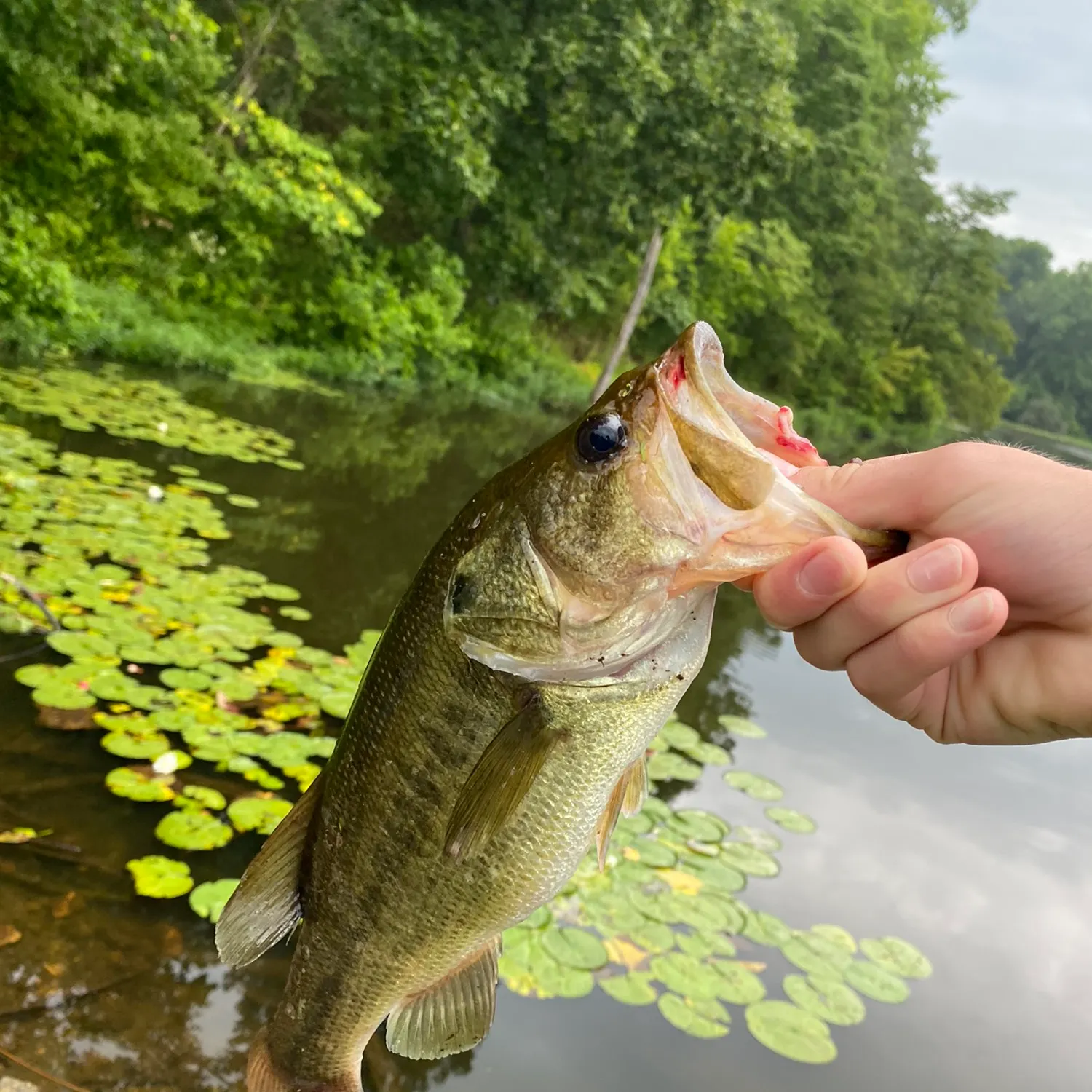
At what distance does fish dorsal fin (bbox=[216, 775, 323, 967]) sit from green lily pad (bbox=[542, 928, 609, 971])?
6.29 feet

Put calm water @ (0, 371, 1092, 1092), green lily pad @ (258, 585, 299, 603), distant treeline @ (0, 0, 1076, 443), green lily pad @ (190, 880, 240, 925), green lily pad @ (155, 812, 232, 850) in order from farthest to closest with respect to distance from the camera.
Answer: distant treeline @ (0, 0, 1076, 443)
green lily pad @ (258, 585, 299, 603)
green lily pad @ (155, 812, 232, 850)
green lily pad @ (190, 880, 240, 925)
calm water @ (0, 371, 1092, 1092)

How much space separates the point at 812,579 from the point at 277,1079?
1.47m

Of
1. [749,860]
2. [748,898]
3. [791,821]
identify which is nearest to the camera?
[748,898]

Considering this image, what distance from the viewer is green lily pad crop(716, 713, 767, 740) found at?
233 inches

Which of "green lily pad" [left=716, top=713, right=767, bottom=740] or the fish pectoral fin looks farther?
"green lily pad" [left=716, top=713, right=767, bottom=740]

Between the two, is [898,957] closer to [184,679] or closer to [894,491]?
[894,491]

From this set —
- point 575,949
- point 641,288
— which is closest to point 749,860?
point 575,949

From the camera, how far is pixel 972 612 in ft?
4.45

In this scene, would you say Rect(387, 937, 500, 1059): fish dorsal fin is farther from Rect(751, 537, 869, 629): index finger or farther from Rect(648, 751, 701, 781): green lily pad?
Rect(648, 751, 701, 781): green lily pad

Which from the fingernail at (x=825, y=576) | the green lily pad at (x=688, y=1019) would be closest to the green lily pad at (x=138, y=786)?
the green lily pad at (x=688, y=1019)

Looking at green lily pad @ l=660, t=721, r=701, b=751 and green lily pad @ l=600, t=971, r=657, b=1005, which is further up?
green lily pad @ l=660, t=721, r=701, b=751

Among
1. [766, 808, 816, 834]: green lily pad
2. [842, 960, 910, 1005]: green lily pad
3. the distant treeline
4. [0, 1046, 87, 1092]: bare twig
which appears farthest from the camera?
the distant treeline

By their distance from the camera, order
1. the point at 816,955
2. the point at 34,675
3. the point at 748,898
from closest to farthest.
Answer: the point at 34,675, the point at 816,955, the point at 748,898

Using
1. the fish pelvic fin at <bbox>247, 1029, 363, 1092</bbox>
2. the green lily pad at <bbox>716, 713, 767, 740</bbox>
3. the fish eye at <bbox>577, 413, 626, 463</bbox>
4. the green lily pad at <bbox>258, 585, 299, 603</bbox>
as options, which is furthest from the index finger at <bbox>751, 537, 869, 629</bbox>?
the green lily pad at <bbox>716, 713, 767, 740</bbox>
